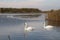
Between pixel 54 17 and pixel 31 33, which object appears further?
pixel 54 17

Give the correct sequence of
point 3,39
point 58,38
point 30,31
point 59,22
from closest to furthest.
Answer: point 3,39 < point 58,38 < point 30,31 < point 59,22

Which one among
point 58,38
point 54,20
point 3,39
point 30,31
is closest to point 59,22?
point 54,20

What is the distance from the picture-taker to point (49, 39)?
6605 mm

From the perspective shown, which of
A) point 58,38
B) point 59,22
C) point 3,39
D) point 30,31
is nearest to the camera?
point 3,39

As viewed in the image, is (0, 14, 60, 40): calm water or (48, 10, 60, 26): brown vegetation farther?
(48, 10, 60, 26): brown vegetation

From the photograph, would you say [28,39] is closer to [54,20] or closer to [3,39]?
[3,39]

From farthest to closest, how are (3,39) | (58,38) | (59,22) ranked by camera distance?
(59,22), (58,38), (3,39)

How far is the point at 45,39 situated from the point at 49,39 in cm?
13

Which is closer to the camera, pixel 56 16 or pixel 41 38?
pixel 41 38

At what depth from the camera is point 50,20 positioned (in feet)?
45.5

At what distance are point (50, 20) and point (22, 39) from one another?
7515mm

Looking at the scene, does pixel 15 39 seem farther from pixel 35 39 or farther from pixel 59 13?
pixel 59 13

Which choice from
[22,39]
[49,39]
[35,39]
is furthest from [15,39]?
[49,39]

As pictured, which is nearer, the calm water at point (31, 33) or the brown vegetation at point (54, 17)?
the calm water at point (31, 33)
